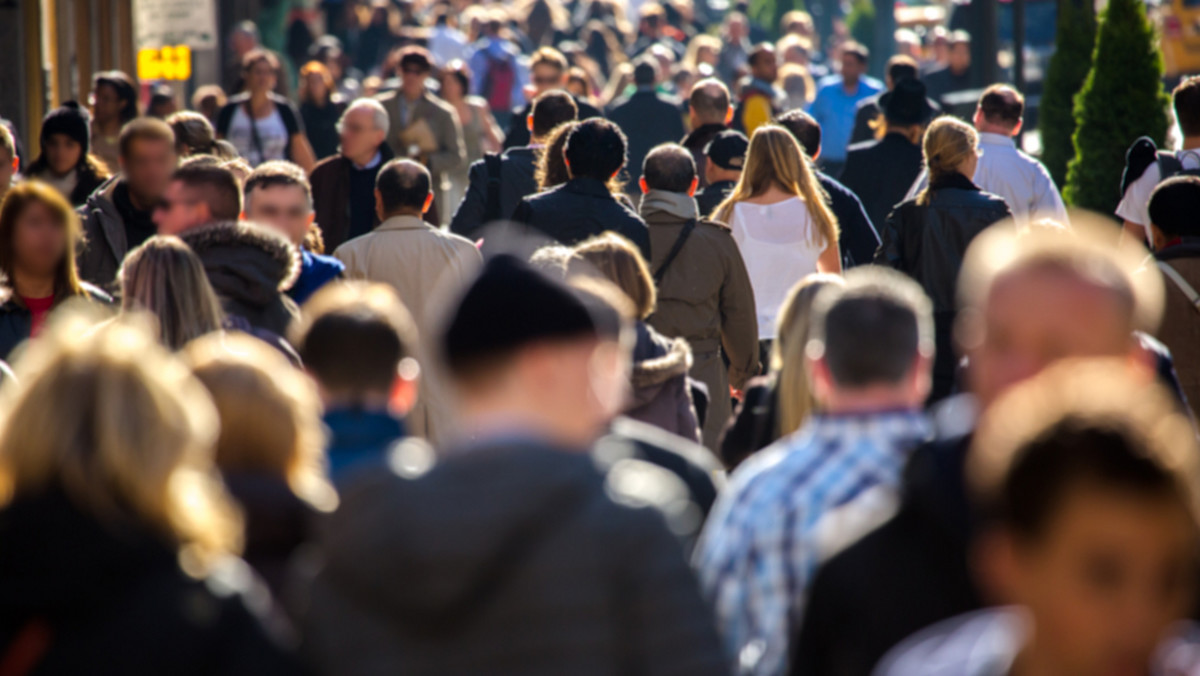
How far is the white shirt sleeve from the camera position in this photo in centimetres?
907

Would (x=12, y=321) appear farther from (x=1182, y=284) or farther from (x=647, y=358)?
(x=1182, y=284)

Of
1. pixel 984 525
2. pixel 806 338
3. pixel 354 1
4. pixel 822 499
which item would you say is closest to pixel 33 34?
pixel 806 338

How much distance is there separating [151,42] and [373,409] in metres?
11.1

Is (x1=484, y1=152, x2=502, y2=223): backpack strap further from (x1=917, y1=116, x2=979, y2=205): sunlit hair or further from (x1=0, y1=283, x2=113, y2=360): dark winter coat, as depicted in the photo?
(x1=0, y1=283, x2=113, y2=360): dark winter coat

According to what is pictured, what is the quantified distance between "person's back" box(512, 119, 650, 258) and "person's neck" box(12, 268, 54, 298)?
2.76 m

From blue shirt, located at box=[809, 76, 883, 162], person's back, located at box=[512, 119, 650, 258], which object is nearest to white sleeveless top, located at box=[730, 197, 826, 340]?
person's back, located at box=[512, 119, 650, 258]

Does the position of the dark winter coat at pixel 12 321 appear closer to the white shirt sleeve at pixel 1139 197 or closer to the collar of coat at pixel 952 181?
the collar of coat at pixel 952 181

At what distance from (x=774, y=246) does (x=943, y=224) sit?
883mm

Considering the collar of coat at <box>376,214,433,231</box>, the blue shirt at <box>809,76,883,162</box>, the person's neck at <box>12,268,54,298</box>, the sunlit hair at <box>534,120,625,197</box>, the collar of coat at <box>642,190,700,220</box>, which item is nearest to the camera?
the person's neck at <box>12,268,54,298</box>

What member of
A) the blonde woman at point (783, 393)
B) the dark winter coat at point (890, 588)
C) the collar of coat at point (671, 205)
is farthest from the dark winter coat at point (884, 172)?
the dark winter coat at point (890, 588)

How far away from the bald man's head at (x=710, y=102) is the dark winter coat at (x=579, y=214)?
325 centimetres

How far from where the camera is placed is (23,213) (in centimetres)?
624

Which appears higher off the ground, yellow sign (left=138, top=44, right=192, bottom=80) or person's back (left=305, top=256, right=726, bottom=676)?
person's back (left=305, top=256, right=726, bottom=676)

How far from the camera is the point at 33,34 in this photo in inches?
555
